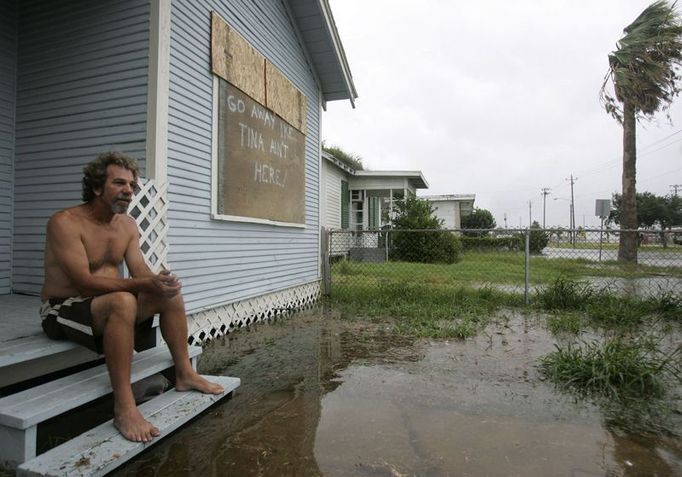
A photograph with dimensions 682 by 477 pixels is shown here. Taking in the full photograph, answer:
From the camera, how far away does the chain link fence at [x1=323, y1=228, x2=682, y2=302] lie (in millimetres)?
6961

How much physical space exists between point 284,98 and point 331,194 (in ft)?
29.1

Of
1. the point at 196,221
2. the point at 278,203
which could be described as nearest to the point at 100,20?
the point at 196,221

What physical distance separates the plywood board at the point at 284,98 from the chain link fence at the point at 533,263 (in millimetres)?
2211

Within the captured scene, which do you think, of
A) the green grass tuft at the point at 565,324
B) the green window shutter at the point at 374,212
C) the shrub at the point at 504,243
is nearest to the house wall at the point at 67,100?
the green grass tuft at the point at 565,324

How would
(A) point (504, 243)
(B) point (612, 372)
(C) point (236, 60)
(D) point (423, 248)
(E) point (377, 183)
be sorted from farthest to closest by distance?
1. (E) point (377, 183)
2. (D) point (423, 248)
3. (A) point (504, 243)
4. (C) point (236, 60)
5. (B) point (612, 372)

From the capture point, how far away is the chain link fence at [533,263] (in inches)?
274

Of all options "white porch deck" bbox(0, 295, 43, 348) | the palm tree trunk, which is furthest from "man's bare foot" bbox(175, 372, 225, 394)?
the palm tree trunk

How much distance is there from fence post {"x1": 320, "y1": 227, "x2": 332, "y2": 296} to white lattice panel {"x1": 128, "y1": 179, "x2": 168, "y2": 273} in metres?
4.29

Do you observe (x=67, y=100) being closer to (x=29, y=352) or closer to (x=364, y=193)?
(x=29, y=352)

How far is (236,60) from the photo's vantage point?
5016mm

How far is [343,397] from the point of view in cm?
304

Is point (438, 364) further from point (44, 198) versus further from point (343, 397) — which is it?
point (44, 198)

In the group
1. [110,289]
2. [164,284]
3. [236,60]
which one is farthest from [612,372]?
[236,60]

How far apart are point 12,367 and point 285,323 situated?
3.63 m
